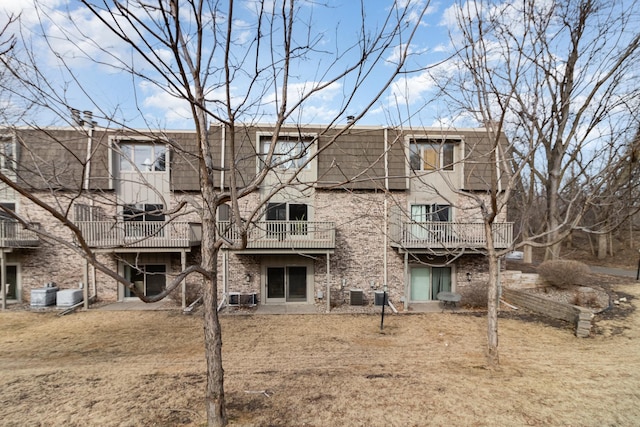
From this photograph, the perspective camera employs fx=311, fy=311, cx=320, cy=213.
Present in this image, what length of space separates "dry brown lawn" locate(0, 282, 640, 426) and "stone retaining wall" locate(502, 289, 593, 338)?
0.38 metres

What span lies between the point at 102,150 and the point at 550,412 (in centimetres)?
1536

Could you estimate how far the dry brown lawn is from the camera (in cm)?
487

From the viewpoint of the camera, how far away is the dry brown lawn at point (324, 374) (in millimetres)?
4871

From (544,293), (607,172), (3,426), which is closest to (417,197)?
(544,293)

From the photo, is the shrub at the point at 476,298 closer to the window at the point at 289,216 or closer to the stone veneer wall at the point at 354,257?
the stone veneer wall at the point at 354,257

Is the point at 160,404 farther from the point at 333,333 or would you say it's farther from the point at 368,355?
the point at 333,333

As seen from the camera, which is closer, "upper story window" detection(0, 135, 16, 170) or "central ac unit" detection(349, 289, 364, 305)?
"upper story window" detection(0, 135, 16, 170)

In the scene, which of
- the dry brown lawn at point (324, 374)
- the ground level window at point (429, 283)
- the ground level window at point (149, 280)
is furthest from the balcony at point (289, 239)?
the ground level window at point (429, 283)

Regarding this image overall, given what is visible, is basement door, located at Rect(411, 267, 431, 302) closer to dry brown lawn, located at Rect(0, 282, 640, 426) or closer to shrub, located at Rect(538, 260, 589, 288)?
dry brown lawn, located at Rect(0, 282, 640, 426)

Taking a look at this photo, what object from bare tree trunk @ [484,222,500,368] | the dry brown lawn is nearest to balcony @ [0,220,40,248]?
the dry brown lawn

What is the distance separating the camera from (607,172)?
593cm

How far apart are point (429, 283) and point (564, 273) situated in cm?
494

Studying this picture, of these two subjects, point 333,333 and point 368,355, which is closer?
point 368,355

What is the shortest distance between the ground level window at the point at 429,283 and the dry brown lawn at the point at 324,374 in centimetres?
294
